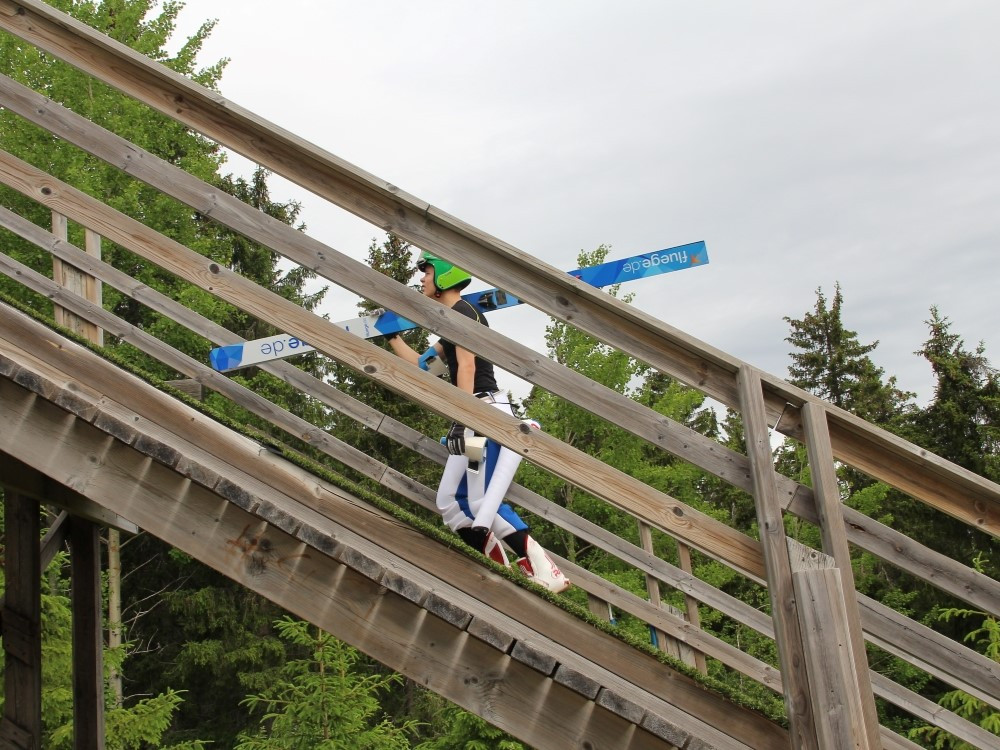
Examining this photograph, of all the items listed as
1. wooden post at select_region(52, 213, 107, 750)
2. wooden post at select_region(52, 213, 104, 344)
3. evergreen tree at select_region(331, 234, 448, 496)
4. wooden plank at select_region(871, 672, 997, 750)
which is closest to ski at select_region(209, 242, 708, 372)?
wooden post at select_region(52, 213, 104, 344)

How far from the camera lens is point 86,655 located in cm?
551

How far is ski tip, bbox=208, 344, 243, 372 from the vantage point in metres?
5.83

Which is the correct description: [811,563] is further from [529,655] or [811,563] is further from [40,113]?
[40,113]

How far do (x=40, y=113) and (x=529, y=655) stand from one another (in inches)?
105

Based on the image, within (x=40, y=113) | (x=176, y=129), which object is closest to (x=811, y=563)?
(x=40, y=113)

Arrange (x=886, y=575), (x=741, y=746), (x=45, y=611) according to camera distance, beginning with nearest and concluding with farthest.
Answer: (x=741, y=746) → (x=45, y=611) → (x=886, y=575)

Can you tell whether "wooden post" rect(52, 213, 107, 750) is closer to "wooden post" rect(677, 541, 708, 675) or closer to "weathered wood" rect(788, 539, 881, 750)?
"wooden post" rect(677, 541, 708, 675)

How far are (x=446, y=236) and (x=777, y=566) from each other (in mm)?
1386

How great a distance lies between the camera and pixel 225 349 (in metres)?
5.83

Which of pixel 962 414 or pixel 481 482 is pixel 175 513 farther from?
pixel 962 414

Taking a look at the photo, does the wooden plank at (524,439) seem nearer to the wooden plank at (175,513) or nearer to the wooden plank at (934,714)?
the wooden plank at (175,513)

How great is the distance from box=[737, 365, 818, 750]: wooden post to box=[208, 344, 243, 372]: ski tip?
11.5 ft

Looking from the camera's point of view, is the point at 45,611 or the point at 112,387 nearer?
the point at 112,387

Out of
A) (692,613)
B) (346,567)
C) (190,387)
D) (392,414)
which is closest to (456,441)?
→ (346,567)
